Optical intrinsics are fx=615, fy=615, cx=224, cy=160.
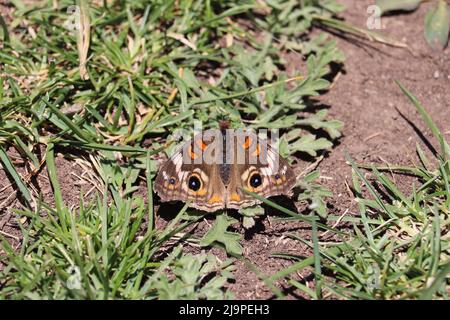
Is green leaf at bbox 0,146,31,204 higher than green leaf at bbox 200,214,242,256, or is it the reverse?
green leaf at bbox 0,146,31,204

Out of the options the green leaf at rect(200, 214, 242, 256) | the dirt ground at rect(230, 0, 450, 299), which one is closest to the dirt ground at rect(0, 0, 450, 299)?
the dirt ground at rect(230, 0, 450, 299)

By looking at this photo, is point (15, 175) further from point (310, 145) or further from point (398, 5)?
point (398, 5)

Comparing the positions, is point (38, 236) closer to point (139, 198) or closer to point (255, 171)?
point (139, 198)

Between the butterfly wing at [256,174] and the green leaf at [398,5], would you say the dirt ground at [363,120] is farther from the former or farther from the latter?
the butterfly wing at [256,174]

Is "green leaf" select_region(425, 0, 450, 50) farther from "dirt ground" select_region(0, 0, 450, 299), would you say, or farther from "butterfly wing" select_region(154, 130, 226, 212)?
"butterfly wing" select_region(154, 130, 226, 212)

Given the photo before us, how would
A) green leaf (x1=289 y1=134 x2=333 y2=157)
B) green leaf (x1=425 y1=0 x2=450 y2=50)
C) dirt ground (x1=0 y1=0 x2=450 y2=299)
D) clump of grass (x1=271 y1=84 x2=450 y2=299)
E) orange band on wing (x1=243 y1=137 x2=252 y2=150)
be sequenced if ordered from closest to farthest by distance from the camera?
clump of grass (x1=271 y1=84 x2=450 y2=299) < dirt ground (x1=0 y1=0 x2=450 y2=299) < orange band on wing (x1=243 y1=137 x2=252 y2=150) < green leaf (x1=289 y1=134 x2=333 y2=157) < green leaf (x1=425 y1=0 x2=450 y2=50)

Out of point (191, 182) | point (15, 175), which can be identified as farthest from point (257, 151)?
point (15, 175)
